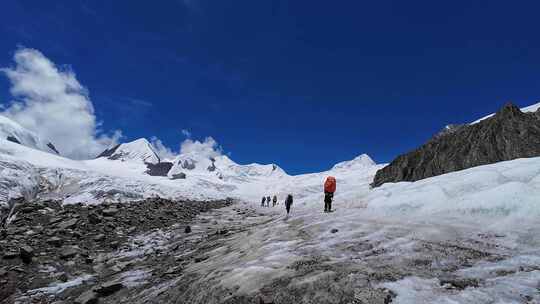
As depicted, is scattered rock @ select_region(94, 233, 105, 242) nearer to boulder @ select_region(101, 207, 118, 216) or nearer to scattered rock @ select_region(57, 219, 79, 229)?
scattered rock @ select_region(57, 219, 79, 229)

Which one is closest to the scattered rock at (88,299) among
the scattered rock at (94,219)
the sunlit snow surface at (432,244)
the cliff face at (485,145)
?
the sunlit snow surface at (432,244)

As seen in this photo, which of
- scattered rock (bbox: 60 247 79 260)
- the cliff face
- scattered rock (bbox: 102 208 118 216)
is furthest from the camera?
the cliff face

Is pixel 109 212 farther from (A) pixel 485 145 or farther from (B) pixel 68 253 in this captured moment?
(A) pixel 485 145

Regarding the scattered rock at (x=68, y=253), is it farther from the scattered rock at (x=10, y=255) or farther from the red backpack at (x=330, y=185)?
the red backpack at (x=330, y=185)

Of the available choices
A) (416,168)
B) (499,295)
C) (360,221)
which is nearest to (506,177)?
(360,221)

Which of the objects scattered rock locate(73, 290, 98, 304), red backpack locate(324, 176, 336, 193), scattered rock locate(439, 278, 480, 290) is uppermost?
red backpack locate(324, 176, 336, 193)

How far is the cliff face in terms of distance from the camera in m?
40.4

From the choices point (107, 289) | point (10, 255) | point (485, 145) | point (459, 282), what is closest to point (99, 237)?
point (10, 255)

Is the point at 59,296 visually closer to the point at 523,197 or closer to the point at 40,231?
the point at 40,231

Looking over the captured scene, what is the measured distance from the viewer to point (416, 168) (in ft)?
188

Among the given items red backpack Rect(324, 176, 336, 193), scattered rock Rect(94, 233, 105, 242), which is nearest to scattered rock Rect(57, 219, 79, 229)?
scattered rock Rect(94, 233, 105, 242)

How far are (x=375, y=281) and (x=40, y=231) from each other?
62.2 feet

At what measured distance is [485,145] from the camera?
44219mm

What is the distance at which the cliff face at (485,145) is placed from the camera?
133ft
